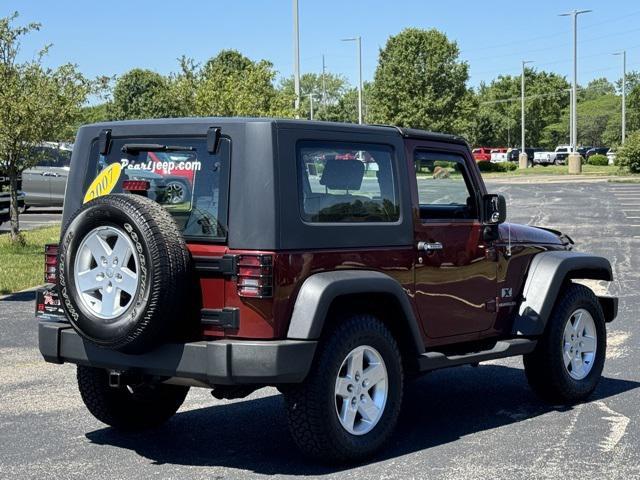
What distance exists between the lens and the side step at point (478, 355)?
6.22 m

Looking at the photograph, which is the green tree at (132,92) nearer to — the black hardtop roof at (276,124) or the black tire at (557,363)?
the black tire at (557,363)

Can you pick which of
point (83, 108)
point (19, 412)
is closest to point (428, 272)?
point (19, 412)

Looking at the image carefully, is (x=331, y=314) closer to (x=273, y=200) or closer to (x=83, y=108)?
(x=273, y=200)

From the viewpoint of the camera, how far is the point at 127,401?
21.5 feet

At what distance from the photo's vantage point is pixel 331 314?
227 inches

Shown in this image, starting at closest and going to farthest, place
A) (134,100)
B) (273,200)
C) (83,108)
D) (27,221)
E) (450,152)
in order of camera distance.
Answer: (273,200)
(450,152)
(83,108)
(27,221)
(134,100)

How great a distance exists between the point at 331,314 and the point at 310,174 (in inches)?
30.1

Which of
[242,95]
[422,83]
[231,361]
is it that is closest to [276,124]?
[231,361]

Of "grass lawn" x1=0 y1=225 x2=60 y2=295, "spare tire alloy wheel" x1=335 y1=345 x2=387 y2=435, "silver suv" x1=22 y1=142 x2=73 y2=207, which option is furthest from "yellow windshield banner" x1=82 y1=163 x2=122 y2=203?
"silver suv" x1=22 y1=142 x2=73 y2=207

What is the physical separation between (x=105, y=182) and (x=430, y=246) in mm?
1937

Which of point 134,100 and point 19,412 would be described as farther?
point 134,100

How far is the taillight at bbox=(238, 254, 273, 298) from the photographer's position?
5.33 metres

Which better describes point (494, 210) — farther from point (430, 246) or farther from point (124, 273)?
point (124, 273)

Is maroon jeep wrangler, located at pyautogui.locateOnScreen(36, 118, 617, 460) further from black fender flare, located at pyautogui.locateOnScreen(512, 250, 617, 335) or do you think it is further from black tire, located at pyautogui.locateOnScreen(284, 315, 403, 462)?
black fender flare, located at pyautogui.locateOnScreen(512, 250, 617, 335)
